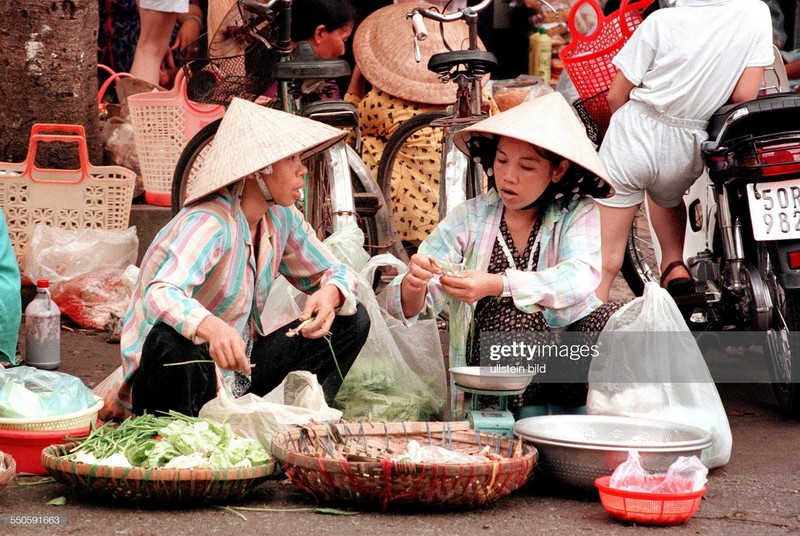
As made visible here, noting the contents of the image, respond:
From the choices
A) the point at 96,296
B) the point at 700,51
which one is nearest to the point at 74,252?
the point at 96,296

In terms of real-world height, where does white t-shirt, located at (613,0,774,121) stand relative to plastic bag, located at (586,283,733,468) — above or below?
above

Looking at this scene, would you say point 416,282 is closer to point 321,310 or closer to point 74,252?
point 321,310

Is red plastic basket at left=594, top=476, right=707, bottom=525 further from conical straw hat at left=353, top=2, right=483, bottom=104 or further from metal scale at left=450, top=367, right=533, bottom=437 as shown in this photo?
conical straw hat at left=353, top=2, right=483, bottom=104

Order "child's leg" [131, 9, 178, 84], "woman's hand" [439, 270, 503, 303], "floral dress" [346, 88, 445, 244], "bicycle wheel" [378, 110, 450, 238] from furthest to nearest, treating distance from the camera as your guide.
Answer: "child's leg" [131, 9, 178, 84] → "floral dress" [346, 88, 445, 244] → "bicycle wheel" [378, 110, 450, 238] → "woman's hand" [439, 270, 503, 303]

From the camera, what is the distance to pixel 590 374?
3.57m

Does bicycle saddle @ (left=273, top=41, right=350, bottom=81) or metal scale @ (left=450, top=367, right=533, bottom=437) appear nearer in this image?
metal scale @ (left=450, top=367, right=533, bottom=437)

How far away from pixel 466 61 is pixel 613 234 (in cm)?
96

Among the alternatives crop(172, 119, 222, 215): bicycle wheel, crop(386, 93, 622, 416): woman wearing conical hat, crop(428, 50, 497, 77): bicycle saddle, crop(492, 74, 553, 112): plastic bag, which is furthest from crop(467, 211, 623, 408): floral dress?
crop(492, 74, 553, 112): plastic bag

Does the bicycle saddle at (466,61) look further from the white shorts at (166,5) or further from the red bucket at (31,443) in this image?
the white shorts at (166,5)

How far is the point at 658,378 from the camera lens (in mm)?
3480

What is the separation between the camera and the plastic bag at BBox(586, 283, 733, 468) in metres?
3.45

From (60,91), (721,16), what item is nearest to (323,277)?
(721,16)

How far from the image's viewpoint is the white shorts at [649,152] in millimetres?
4406

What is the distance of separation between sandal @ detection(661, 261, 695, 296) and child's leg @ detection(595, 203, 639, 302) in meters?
0.21
